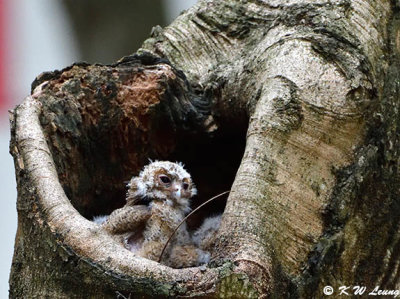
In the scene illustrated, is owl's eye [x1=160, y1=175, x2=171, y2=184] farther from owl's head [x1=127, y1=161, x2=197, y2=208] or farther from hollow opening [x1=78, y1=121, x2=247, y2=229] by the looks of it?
hollow opening [x1=78, y1=121, x2=247, y2=229]

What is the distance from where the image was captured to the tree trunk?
7.53ft

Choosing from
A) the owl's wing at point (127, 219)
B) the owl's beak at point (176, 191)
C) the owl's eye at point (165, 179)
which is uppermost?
the owl's eye at point (165, 179)

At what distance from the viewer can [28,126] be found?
283 cm

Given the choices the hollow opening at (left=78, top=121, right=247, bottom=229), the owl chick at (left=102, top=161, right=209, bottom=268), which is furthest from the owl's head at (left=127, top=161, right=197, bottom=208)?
the hollow opening at (left=78, top=121, right=247, bottom=229)

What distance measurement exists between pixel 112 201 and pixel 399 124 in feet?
4.51

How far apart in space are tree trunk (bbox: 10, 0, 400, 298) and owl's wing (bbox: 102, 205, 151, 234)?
280mm

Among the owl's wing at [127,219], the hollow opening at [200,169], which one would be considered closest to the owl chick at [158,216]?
the owl's wing at [127,219]

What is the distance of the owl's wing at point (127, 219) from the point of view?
9.24ft

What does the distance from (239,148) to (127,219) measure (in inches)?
32.3

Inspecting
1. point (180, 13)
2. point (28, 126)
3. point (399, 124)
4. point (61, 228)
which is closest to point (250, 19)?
point (180, 13)

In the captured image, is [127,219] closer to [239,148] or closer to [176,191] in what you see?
[176,191]

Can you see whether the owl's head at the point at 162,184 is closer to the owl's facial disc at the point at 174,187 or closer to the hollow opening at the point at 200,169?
the owl's facial disc at the point at 174,187

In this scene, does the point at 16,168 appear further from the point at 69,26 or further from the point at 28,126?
the point at 69,26

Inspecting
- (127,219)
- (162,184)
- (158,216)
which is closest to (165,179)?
(162,184)
